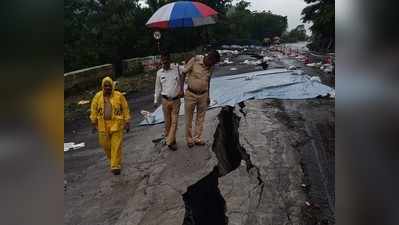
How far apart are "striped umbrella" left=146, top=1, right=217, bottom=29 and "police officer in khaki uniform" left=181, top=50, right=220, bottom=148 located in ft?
1.23

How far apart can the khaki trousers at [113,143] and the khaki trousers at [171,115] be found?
576 millimetres

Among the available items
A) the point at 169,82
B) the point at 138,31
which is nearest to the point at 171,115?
the point at 169,82

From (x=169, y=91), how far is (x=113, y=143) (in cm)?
72

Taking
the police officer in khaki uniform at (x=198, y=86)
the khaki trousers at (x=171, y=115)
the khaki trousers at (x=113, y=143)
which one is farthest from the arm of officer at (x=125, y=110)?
the police officer in khaki uniform at (x=198, y=86)

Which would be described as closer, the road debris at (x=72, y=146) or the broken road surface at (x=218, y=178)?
the broken road surface at (x=218, y=178)

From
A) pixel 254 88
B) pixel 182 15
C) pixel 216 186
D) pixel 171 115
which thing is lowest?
pixel 216 186

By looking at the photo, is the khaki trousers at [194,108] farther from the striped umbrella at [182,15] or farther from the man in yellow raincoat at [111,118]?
the striped umbrella at [182,15]

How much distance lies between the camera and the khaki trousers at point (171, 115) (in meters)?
4.03

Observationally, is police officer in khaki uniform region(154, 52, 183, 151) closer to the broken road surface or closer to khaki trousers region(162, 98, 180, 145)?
khaki trousers region(162, 98, 180, 145)

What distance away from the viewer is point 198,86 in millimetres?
3900

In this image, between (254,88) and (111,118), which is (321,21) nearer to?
(111,118)

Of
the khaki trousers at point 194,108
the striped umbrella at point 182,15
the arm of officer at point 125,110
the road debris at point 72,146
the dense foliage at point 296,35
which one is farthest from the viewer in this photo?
the road debris at point 72,146

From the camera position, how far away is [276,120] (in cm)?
Answer: 469
